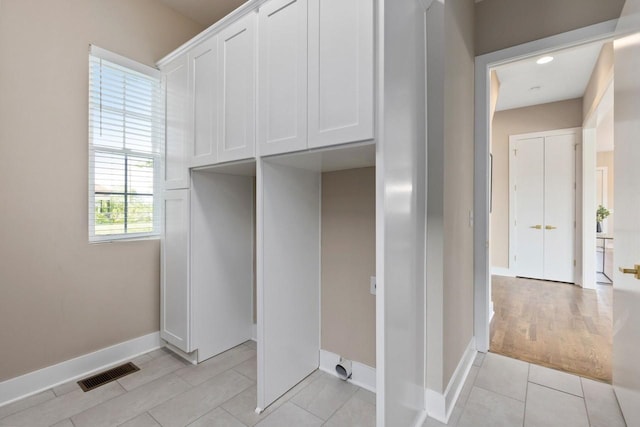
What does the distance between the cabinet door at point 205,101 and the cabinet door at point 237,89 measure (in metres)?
0.07

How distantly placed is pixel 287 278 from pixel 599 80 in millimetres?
4260

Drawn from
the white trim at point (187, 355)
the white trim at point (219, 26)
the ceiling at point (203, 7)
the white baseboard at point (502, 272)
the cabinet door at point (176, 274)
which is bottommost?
the white trim at point (187, 355)

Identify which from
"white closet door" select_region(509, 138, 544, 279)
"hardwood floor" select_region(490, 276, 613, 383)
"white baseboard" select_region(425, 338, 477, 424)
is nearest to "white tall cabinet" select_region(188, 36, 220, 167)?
"white baseboard" select_region(425, 338, 477, 424)

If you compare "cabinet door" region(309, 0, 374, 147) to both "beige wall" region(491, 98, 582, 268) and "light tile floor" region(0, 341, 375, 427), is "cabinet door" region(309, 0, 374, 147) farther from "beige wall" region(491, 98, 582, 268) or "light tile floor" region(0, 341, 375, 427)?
"beige wall" region(491, 98, 582, 268)

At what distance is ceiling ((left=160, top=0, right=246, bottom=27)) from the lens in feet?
8.50

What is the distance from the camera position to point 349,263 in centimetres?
208

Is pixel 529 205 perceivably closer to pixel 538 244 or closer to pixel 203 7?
pixel 538 244

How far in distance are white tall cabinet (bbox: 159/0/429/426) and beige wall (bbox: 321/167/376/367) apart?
0.09m

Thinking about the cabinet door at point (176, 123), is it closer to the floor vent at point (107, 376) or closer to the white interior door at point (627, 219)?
the floor vent at point (107, 376)

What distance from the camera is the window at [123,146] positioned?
2234mm

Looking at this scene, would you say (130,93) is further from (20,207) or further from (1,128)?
(20,207)

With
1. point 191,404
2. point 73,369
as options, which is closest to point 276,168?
point 191,404

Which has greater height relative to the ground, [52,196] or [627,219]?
[52,196]

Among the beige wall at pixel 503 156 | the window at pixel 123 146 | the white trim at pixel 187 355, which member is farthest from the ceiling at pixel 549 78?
the white trim at pixel 187 355
